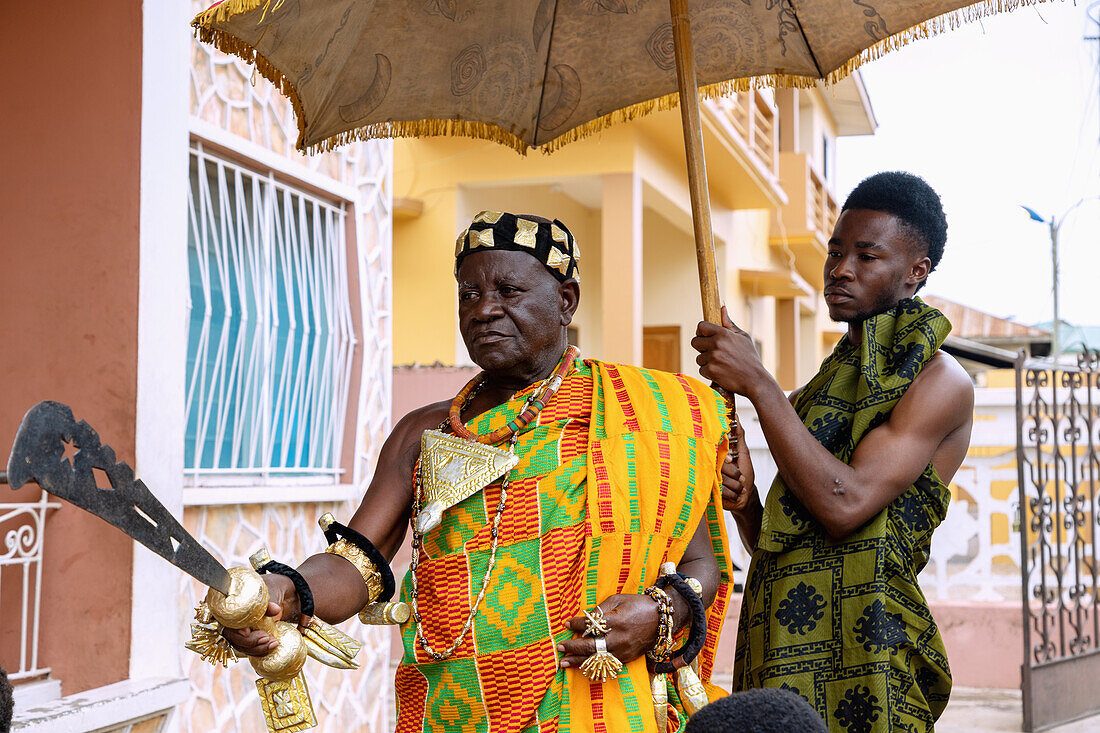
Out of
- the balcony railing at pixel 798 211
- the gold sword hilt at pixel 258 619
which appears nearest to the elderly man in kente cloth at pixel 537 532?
the gold sword hilt at pixel 258 619

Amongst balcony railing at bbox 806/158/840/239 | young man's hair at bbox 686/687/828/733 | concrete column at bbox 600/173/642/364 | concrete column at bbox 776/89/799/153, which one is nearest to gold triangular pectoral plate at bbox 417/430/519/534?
young man's hair at bbox 686/687/828/733

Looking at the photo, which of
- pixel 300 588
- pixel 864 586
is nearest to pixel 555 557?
pixel 300 588

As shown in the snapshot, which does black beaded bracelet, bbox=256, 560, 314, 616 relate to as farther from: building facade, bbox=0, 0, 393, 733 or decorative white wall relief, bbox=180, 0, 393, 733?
decorative white wall relief, bbox=180, 0, 393, 733

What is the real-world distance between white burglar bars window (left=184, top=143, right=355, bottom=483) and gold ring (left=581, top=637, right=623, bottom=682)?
2872mm

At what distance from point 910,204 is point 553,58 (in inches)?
42.6

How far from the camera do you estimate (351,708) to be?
18.6 feet

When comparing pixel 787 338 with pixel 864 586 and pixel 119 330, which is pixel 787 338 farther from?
pixel 864 586

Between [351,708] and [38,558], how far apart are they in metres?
2.25

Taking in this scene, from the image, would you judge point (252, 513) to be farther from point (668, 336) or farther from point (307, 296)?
point (668, 336)

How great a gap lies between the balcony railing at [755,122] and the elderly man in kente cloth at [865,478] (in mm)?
8906

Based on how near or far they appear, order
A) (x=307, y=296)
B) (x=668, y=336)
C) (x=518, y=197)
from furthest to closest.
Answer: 1. (x=668, y=336)
2. (x=518, y=197)
3. (x=307, y=296)

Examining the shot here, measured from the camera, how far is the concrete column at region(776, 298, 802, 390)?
19219 mm

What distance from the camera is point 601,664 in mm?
2182

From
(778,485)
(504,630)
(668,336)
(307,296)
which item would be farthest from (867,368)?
(668,336)
